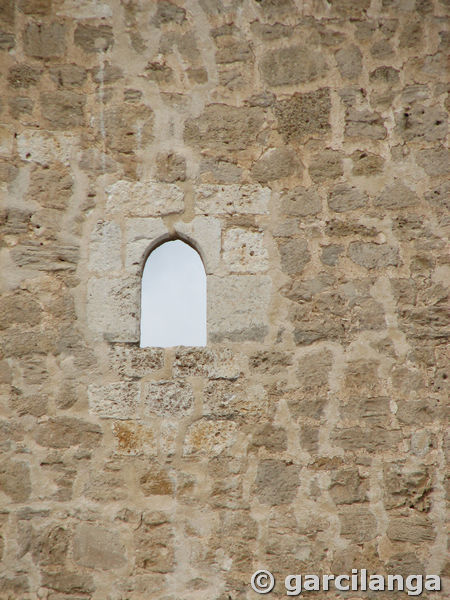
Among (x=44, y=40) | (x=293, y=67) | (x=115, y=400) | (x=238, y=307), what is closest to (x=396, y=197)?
(x=293, y=67)

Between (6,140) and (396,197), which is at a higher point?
(6,140)

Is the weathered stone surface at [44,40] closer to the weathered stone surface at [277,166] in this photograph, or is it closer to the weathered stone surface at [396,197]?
the weathered stone surface at [277,166]

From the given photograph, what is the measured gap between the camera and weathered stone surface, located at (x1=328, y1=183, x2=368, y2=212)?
155 inches

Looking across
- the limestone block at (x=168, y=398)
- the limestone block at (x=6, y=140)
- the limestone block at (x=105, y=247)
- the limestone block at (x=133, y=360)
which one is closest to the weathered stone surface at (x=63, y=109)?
the limestone block at (x=6, y=140)

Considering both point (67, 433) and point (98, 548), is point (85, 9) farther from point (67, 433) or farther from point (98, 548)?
point (98, 548)

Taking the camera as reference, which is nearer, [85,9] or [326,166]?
[326,166]

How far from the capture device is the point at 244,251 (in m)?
3.95

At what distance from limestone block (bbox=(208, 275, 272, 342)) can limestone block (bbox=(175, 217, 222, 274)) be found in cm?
10

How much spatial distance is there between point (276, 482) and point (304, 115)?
2.11 meters

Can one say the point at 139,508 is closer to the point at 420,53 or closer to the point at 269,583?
the point at 269,583

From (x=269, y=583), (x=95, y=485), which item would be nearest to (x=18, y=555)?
(x=95, y=485)

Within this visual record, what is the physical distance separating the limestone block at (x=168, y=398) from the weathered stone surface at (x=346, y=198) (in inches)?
52.8

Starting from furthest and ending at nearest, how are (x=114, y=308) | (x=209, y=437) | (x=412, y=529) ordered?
1. (x=114, y=308)
2. (x=209, y=437)
3. (x=412, y=529)

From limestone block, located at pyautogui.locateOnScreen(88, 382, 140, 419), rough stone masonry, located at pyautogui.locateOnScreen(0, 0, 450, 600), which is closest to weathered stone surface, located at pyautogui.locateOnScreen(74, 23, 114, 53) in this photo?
rough stone masonry, located at pyautogui.locateOnScreen(0, 0, 450, 600)
